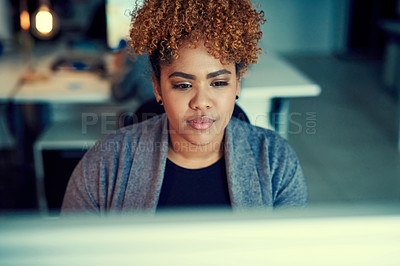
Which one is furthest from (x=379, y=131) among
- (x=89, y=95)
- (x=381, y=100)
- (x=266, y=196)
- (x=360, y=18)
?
(x=360, y=18)

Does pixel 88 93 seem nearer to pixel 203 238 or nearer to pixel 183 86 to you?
pixel 183 86

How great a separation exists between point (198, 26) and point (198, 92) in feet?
0.47

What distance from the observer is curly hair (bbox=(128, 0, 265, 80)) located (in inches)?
34.4

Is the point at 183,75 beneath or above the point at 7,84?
above

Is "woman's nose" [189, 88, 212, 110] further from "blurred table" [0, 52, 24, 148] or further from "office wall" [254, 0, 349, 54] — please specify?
"office wall" [254, 0, 349, 54]

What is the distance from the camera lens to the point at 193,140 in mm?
964

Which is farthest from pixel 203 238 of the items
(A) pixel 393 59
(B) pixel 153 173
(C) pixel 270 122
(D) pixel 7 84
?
(A) pixel 393 59

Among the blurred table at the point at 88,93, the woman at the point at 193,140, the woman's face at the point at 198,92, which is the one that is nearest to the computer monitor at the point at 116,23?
the blurred table at the point at 88,93

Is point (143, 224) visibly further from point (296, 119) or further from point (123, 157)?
point (296, 119)

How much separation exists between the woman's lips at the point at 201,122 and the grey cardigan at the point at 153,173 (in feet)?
0.40

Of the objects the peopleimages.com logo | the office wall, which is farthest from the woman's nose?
the office wall

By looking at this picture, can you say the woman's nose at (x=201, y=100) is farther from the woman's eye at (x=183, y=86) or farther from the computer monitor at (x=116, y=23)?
the computer monitor at (x=116, y=23)

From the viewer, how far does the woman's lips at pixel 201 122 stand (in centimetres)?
91

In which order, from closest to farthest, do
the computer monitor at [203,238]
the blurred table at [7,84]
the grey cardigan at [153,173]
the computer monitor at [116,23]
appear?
the computer monitor at [203,238], the grey cardigan at [153,173], the blurred table at [7,84], the computer monitor at [116,23]
